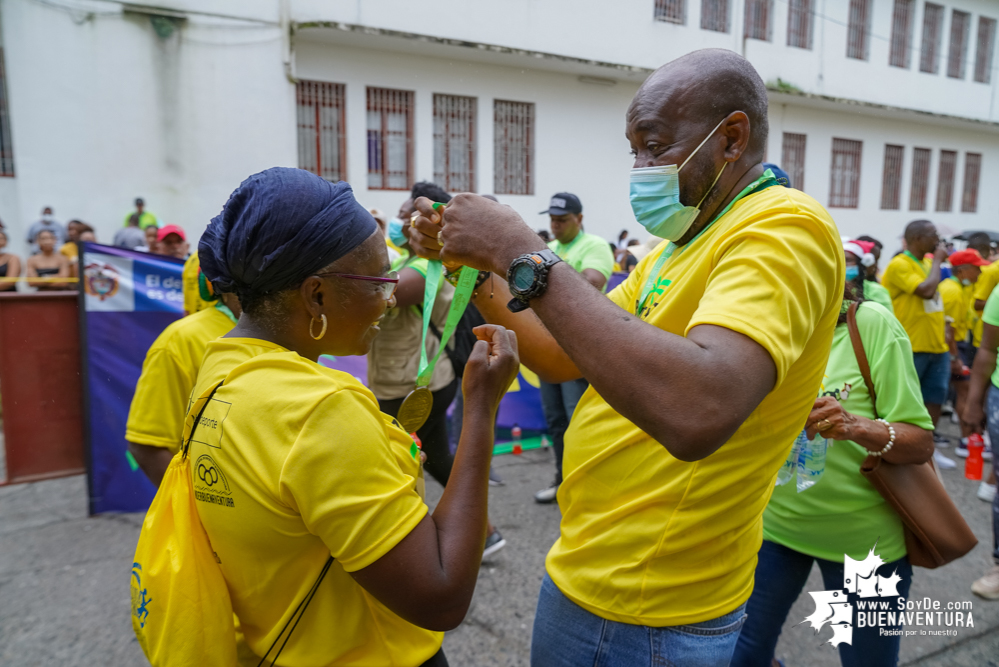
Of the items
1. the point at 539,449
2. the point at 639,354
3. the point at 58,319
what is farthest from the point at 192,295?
the point at 539,449

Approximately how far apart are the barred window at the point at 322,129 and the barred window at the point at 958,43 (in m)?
19.9

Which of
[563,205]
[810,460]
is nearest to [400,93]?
[563,205]

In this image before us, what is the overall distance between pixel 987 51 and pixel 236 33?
2391 cm

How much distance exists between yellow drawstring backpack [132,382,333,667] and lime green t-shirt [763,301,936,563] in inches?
70.1

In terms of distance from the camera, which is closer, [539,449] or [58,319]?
[58,319]

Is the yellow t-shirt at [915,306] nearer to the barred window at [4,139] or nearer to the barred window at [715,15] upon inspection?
the barred window at [715,15]

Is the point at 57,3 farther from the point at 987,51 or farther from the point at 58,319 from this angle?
the point at 987,51

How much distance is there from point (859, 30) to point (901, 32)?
2005 millimetres

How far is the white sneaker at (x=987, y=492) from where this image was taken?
5133 mm

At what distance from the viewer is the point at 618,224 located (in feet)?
53.0

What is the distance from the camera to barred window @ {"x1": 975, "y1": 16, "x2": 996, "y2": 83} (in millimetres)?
21188

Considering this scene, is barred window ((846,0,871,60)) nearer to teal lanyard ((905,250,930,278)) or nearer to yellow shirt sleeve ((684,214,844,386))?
teal lanyard ((905,250,930,278))

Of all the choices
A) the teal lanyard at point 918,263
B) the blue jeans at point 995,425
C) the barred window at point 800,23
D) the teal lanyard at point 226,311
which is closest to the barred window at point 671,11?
the barred window at point 800,23

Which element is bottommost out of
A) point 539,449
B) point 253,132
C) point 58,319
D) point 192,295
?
point 539,449
